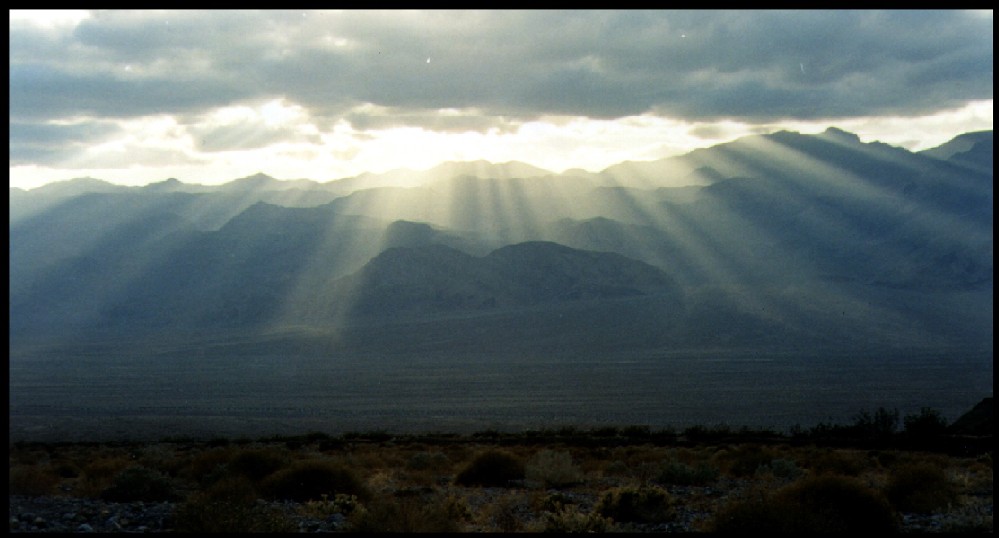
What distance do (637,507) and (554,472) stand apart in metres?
6.26

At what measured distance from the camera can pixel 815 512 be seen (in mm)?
13164

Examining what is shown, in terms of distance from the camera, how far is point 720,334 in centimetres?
16700

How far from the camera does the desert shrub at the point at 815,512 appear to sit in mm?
12180

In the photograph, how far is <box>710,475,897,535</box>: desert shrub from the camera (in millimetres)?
12180

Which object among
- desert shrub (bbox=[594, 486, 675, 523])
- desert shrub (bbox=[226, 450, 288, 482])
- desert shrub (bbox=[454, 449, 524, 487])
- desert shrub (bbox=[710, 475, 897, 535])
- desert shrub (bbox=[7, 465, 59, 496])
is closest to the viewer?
desert shrub (bbox=[710, 475, 897, 535])

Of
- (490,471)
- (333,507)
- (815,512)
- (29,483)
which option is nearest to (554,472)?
(490,471)

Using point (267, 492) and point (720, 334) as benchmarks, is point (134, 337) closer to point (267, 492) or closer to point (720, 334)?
point (720, 334)

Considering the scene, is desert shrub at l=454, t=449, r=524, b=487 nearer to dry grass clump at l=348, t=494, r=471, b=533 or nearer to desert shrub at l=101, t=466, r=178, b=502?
desert shrub at l=101, t=466, r=178, b=502

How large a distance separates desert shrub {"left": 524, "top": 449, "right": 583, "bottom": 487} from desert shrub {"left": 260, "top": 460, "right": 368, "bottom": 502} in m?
5.37

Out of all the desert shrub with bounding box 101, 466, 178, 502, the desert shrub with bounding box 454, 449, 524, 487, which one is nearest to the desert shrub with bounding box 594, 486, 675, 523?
the desert shrub with bounding box 454, 449, 524, 487

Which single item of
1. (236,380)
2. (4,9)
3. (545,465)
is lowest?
(236,380)

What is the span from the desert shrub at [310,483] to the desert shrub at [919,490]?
408 inches
